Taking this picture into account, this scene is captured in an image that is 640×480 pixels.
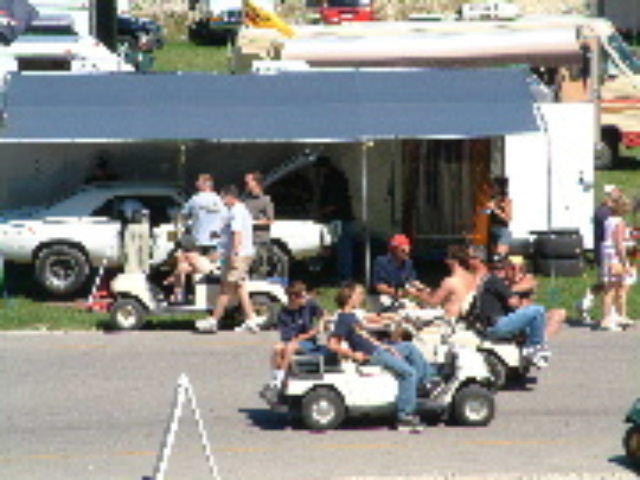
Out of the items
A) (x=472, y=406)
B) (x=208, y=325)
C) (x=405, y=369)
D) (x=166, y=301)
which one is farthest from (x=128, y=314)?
(x=472, y=406)

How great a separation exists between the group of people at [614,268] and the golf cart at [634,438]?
653 cm

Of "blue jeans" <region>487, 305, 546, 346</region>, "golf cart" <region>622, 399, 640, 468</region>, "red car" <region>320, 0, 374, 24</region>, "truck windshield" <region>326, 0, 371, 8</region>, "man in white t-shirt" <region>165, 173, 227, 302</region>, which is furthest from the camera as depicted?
"truck windshield" <region>326, 0, 371, 8</region>

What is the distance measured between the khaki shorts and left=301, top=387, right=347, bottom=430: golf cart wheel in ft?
16.4

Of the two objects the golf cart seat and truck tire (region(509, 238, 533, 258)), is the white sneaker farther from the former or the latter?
truck tire (region(509, 238, 533, 258))

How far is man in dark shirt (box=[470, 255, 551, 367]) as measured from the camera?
16234 millimetres

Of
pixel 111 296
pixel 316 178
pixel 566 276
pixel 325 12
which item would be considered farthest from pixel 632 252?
pixel 325 12

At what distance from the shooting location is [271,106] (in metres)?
22.9

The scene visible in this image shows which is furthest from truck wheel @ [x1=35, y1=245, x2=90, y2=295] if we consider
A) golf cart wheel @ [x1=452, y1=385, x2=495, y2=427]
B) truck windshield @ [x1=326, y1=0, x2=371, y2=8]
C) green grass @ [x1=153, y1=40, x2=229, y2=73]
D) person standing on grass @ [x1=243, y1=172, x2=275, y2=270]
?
truck windshield @ [x1=326, y1=0, x2=371, y2=8]

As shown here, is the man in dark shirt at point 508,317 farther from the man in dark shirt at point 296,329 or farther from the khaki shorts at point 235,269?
the khaki shorts at point 235,269

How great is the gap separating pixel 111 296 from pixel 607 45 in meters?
14.6

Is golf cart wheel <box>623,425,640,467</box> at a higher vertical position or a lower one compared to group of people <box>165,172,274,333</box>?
lower

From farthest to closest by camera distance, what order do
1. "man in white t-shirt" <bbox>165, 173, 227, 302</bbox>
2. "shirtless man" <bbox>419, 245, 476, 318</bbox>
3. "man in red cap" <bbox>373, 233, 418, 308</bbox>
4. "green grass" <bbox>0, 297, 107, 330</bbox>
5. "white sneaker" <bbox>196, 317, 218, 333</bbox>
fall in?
"man in white t-shirt" <bbox>165, 173, 227, 302</bbox> < "green grass" <bbox>0, 297, 107, 330</bbox> < "white sneaker" <bbox>196, 317, 218, 333</bbox> < "man in red cap" <bbox>373, 233, 418, 308</bbox> < "shirtless man" <bbox>419, 245, 476, 318</bbox>

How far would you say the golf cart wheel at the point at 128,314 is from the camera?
20172 millimetres

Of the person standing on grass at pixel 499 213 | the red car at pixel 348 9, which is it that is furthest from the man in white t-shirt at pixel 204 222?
the red car at pixel 348 9
